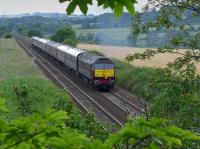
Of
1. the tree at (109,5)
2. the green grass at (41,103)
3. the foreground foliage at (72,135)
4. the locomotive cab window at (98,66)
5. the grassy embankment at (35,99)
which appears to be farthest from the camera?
the locomotive cab window at (98,66)

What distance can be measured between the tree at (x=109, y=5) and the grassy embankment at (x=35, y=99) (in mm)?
1272

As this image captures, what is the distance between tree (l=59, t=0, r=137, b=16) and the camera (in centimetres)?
406

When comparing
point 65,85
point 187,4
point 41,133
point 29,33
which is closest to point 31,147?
point 41,133

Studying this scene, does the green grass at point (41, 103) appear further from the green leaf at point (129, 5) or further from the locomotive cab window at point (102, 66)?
the locomotive cab window at point (102, 66)

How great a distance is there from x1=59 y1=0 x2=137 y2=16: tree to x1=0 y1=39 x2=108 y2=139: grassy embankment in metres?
1.27

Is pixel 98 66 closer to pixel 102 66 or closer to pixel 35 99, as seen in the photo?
pixel 102 66

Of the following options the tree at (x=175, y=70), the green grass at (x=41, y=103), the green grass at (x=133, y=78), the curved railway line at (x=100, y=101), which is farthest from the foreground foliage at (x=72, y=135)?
the green grass at (x=133, y=78)

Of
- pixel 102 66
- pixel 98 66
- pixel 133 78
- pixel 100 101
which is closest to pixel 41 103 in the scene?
pixel 100 101

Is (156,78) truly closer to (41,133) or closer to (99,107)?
(41,133)

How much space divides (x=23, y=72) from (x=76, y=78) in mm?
8030

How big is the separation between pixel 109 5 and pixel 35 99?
24426 mm

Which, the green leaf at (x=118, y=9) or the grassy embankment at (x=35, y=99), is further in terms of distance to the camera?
the grassy embankment at (x=35, y=99)

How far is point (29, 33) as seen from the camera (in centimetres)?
17012

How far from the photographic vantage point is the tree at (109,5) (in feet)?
13.3
